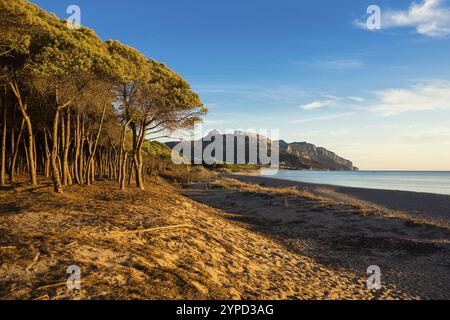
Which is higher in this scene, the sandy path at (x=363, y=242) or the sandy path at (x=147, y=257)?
the sandy path at (x=147, y=257)

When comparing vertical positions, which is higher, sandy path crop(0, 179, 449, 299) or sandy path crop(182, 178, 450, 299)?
sandy path crop(0, 179, 449, 299)

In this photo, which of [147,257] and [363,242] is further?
[363,242]

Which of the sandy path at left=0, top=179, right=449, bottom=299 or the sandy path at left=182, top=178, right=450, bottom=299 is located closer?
the sandy path at left=0, top=179, right=449, bottom=299

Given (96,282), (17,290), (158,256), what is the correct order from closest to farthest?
(17,290) → (96,282) → (158,256)

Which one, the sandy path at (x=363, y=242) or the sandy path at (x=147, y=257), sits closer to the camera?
the sandy path at (x=147, y=257)

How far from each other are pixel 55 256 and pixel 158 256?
2601 millimetres

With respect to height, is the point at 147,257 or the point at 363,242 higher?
the point at 147,257

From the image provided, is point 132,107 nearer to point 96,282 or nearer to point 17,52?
point 17,52
